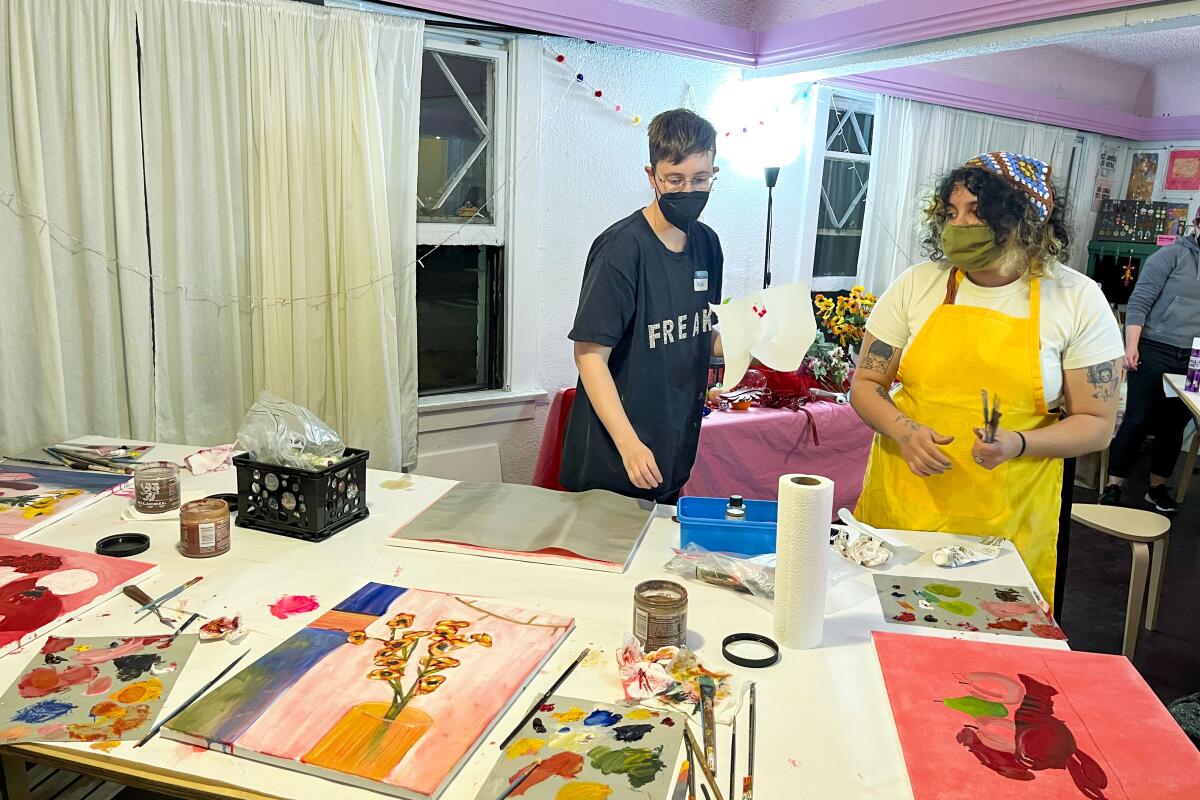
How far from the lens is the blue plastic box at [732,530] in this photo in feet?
5.37

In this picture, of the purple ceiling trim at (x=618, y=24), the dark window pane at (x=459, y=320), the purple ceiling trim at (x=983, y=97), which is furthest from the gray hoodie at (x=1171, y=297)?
the dark window pane at (x=459, y=320)

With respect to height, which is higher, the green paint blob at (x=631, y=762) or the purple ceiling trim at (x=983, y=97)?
the purple ceiling trim at (x=983, y=97)

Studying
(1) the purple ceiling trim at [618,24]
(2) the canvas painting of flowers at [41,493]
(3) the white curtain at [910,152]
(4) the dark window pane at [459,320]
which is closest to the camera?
(2) the canvas painting of flowers at [41,493]

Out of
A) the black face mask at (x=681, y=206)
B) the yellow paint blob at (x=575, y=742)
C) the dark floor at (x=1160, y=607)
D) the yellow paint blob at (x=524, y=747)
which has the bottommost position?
the dark floor at (x=1160, y=607)

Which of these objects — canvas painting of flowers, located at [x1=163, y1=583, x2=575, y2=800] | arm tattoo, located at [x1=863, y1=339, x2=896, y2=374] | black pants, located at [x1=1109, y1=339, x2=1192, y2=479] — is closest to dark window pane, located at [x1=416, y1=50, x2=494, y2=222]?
arm tattoo, located at [x1=863, y1=339, x2=896, y2=374]

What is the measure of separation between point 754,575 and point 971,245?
3.00 feet

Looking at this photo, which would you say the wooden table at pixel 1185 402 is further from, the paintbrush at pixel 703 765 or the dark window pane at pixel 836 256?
the paintbrush at pixel 703 765

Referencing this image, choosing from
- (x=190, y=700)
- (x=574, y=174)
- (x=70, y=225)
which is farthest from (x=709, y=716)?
(x=574, y=174)

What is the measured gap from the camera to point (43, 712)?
1114mm

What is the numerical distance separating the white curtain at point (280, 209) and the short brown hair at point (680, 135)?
1.46m

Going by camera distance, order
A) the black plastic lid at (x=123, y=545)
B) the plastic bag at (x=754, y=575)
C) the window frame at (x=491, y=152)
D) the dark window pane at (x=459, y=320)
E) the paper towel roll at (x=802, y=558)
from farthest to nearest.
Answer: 1. the dark window pane at (x=459, y=320)
2. the window frame at (x=491, y=152)
3. the black plastic lid at (x=123, y=545)
4. the plastic bag at (x=754, y=575)
5. the paper towel roll at (x=802, y=558)

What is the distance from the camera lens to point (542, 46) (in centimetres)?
337

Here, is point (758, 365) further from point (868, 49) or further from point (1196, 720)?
point (1196, 720)

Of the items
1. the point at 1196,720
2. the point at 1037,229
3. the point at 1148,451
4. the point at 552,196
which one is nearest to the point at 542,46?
the point at 552,196
